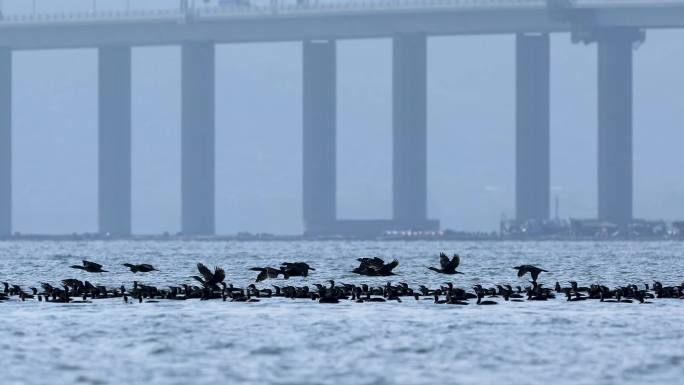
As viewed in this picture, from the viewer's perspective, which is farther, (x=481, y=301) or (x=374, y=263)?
(x=481, y=301)

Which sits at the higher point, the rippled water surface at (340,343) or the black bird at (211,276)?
the black bird at (211,276)

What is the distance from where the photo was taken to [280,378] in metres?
42.8

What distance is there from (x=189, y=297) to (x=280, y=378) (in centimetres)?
2093

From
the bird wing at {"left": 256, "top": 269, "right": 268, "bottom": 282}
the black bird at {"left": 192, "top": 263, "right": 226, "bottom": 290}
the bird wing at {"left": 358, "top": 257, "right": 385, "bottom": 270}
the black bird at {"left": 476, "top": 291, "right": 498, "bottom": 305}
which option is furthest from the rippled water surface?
the bird wing at {"left": 358, "top": 257, "right": 385, "bottom": 270}

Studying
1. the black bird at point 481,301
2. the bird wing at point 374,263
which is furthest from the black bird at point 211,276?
the black bird at point 481,301

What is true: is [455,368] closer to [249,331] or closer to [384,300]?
[249,331]

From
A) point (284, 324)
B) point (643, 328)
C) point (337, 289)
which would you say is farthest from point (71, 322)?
point (643, 328)

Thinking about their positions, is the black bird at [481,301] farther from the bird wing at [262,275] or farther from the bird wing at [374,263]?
the bird wing at [262,275]

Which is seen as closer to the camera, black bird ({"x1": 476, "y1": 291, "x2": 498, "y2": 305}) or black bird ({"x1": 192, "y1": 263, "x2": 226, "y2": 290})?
black bird ({"x1": 192, "y1": 263, "x2": 226, "y2": 290})

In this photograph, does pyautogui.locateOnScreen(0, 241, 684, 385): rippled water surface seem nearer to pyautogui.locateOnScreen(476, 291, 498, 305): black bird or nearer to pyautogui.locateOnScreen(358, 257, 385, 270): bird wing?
pyautogui.locateOnScreen(476, 291, 498, 305): black bird

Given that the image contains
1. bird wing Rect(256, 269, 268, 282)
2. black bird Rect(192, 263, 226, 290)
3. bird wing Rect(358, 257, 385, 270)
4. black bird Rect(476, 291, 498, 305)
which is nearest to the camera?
black bird Rect(192, 263, 226, 290)

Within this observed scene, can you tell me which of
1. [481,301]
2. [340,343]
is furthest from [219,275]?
[340,343]

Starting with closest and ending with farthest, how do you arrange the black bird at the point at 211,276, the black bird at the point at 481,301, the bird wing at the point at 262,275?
the black bird at the point at 211,276
the bird wing at the point at 262,275
the black bird at the point at 481,301

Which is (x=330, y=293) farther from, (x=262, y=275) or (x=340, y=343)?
(x=340, y=343)
